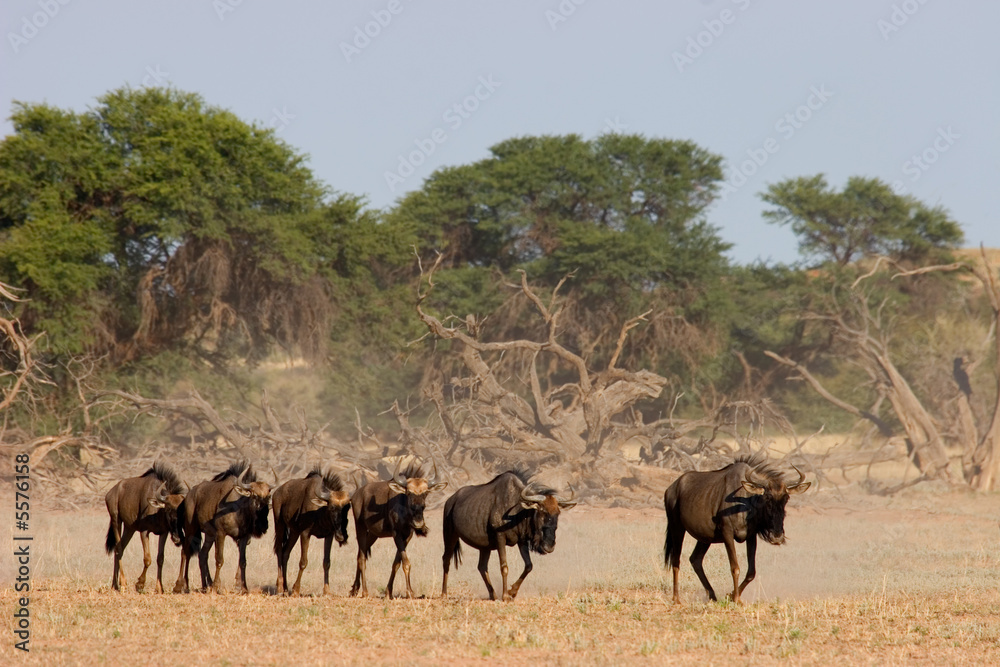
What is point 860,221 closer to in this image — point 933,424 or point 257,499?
point 933,424

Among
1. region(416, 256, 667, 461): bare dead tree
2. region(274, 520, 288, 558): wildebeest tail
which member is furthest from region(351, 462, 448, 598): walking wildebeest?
region(416, 256, 667, 461): bare dead tree

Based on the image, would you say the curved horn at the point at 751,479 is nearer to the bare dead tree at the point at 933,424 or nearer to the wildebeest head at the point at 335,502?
the wildebeest head at the point at 335,502

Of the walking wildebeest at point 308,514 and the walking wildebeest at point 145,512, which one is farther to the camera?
the walking wildebeest at point 145,512

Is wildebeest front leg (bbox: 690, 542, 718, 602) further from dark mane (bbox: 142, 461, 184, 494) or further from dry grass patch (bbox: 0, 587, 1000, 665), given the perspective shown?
dark mane (bbox: 142, 461, 184, 494)

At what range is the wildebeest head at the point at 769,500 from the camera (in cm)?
1187

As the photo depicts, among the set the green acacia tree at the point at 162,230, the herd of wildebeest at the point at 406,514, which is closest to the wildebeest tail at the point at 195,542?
the herd of wildebeest at the point at 406,514

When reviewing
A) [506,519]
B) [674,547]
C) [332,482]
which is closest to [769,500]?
[674,547]

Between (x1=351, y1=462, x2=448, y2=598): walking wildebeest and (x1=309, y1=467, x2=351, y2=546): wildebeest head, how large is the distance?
0.71 feet

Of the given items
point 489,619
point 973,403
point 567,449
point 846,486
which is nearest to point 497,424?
point 567,449

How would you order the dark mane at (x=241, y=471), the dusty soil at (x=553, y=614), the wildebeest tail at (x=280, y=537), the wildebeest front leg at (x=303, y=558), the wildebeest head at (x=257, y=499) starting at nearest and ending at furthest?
the dusty soil at (x=553, y=614)
the wildebeest front leg at (x=303, y=558)
the wildebeest head at (x=257, y=499)
the dark mane at (x=241, y=471)
the wildebeest tail at (x=280, y=537)

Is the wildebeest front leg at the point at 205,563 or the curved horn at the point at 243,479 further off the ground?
the curved horn at the point at 243,479

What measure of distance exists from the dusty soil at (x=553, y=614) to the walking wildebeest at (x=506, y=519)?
1.78 feet

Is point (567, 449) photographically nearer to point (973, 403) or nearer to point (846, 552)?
point (846, 552)

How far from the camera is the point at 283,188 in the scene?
3262 centimetres
